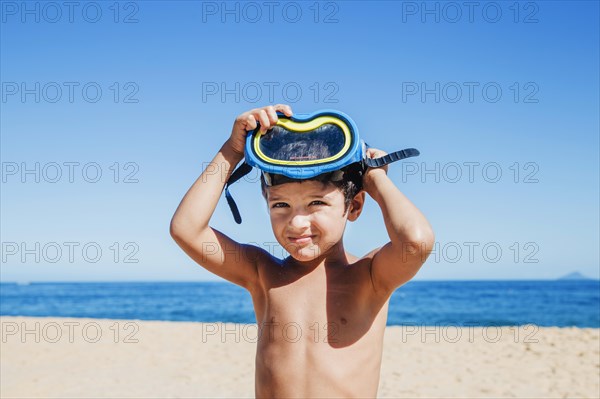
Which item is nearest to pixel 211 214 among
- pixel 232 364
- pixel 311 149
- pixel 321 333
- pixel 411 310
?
pixel 311 149

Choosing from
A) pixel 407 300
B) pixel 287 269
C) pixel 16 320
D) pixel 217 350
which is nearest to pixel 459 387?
pixel 217 350

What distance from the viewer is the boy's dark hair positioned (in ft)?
7.62

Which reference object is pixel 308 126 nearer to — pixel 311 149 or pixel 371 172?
pixel 311 149

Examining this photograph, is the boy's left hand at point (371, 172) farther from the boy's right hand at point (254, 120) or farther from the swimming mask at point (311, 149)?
the boy's right hand at point (254, 120)

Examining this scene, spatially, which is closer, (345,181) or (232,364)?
(345,181)

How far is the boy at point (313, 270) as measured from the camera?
230cm

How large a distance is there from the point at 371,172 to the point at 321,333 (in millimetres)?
686

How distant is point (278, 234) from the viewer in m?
2.35

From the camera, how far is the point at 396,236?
219cm

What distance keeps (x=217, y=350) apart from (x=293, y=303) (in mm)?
8258

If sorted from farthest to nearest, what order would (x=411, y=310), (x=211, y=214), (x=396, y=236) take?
(x=411, y=310) → (x=211, y=214) → (x=396, y=236)

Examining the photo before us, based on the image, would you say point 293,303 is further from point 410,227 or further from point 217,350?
point 217,350

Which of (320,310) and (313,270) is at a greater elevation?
(313,270)

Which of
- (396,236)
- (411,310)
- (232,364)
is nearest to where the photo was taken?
(396,236)
